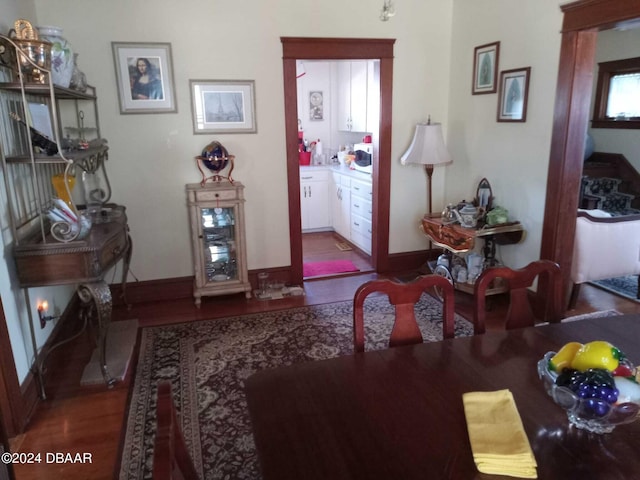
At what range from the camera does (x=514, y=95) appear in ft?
11.5

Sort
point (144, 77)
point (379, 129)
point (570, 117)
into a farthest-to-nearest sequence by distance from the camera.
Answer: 1. point (379, 129)
2. point (144, 77)
3. point (570, 117)

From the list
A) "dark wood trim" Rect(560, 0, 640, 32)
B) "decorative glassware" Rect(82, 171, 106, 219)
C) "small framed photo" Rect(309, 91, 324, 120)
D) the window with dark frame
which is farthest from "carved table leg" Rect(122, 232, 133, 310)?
the window with dark frame

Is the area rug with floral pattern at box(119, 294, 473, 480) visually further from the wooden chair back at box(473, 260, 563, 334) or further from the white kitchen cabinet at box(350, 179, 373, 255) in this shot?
the white kitchen cabinet at box(350, 179, 373, 255)

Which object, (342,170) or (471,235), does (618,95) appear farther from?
(471,235)

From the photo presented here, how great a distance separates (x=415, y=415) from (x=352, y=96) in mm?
5009

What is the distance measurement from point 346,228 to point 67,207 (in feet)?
12.3

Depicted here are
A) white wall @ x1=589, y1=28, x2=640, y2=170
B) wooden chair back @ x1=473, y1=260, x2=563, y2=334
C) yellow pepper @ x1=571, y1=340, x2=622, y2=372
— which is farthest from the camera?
white wall @ x1=589, y1=28, x2=640, y2=170

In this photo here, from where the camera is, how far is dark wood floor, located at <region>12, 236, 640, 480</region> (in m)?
2.06

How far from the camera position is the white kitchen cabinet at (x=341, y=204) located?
221 inches

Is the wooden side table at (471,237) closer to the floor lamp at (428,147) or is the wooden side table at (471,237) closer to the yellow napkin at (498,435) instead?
the floor lamp at (428,147)

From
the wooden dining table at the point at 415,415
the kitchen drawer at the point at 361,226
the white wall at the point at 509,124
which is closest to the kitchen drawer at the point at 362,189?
the kitchen drawer at the point at 361,226

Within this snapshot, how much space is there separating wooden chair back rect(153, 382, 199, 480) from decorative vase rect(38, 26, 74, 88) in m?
2.24

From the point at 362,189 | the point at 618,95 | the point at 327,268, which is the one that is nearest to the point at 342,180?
the point at 362,189

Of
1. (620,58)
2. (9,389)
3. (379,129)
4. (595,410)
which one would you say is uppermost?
(620,58)
